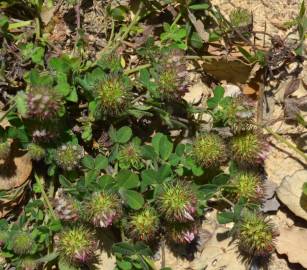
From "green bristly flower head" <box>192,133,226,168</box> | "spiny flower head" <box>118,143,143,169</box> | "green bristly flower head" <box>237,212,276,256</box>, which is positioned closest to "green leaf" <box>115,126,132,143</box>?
"spiny flower head" <box>118,143,143,169</box>

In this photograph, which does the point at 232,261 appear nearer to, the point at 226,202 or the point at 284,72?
the point at 226,202

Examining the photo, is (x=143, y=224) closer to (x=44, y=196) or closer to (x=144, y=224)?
(x=144, y=224)

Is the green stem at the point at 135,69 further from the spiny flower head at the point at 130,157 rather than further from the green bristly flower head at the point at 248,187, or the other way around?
the green bristly flower head at the point at 248,187

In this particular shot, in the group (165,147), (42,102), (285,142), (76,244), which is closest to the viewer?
(42,102)

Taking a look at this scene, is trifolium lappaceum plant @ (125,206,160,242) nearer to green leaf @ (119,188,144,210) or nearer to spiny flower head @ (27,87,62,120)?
green leaf @ (119,188,144,210)

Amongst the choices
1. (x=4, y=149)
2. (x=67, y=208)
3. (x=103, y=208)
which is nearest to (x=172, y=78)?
(x=103, y=208)

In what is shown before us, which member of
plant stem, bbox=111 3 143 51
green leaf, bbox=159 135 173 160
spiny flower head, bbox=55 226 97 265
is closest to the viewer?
spiny flower head, bbox=55 226 97 265
